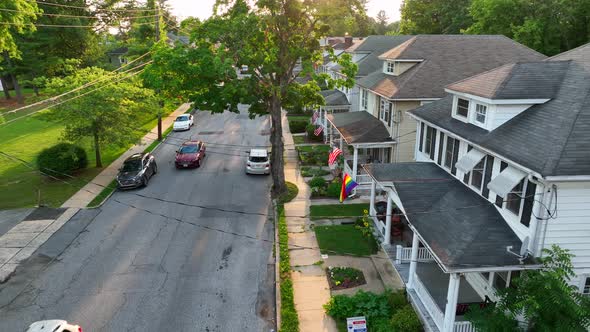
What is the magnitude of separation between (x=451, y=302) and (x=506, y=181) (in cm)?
391

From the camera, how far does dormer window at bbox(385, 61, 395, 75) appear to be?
27.8m

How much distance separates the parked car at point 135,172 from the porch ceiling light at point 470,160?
67.6 feet

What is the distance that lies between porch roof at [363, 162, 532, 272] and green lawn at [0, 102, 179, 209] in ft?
57.9

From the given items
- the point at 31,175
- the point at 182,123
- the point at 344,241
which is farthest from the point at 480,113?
the point at 182,123

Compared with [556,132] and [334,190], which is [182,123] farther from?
[556,132]

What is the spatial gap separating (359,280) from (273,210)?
344 inches

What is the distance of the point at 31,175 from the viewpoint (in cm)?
3000

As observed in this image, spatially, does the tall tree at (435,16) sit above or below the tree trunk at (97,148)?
above

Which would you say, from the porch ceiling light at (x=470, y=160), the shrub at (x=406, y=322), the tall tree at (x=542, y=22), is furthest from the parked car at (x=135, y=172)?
the tall tree at (x=542, y=22)

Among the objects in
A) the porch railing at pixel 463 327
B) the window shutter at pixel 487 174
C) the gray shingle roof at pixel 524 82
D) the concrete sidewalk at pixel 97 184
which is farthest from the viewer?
the concrete sidewalk at pixel 97 184

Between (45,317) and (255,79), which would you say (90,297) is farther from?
(255,79)

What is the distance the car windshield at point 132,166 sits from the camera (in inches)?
1094

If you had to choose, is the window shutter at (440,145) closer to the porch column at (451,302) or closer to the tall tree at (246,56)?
the tall tree at (246,56)

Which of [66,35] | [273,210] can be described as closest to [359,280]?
[273,210]
